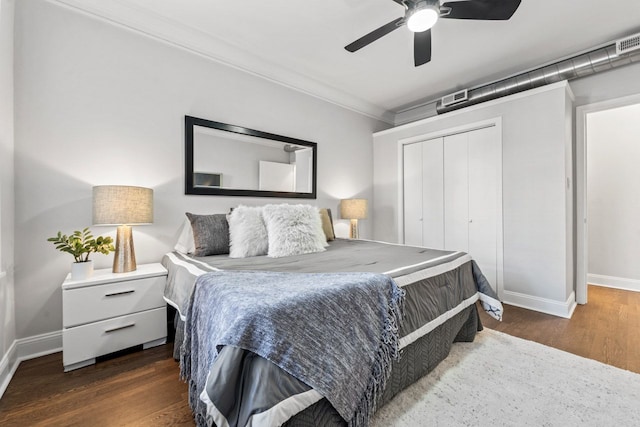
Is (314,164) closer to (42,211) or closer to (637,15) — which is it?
(42,211)

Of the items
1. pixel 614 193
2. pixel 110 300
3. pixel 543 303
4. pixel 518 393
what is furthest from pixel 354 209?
pixel 614 193

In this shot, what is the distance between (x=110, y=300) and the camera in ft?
5.96

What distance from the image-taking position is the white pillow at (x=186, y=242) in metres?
2.34

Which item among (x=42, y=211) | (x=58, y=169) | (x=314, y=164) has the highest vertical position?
(x=314, y=164)

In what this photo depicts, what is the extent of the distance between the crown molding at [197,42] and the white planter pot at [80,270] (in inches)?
75.2

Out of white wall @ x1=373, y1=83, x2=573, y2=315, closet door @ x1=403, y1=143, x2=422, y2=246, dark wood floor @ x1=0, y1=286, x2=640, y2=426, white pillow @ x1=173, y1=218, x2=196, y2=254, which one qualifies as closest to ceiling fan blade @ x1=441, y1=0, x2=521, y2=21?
white wall @ x1=373, y1=83, x2=573, y2=315

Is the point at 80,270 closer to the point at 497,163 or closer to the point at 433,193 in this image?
the point at 433,193

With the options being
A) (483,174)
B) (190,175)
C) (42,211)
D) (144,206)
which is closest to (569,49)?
(483,174)

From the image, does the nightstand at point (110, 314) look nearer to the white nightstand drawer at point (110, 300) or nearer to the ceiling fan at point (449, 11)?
the white nightstand drawer at point (110, 300)

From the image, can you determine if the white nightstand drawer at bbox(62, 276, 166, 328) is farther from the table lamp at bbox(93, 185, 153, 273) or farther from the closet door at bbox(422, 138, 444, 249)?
the closet door at bbox(422, 138, 444, 249)

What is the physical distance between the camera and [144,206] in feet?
6.55

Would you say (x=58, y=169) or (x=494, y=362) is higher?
(x=58, y=169)

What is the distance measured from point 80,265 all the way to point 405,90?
399 centimetres

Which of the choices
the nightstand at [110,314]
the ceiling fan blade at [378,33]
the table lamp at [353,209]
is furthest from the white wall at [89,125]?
the table lamp at [353,209]
